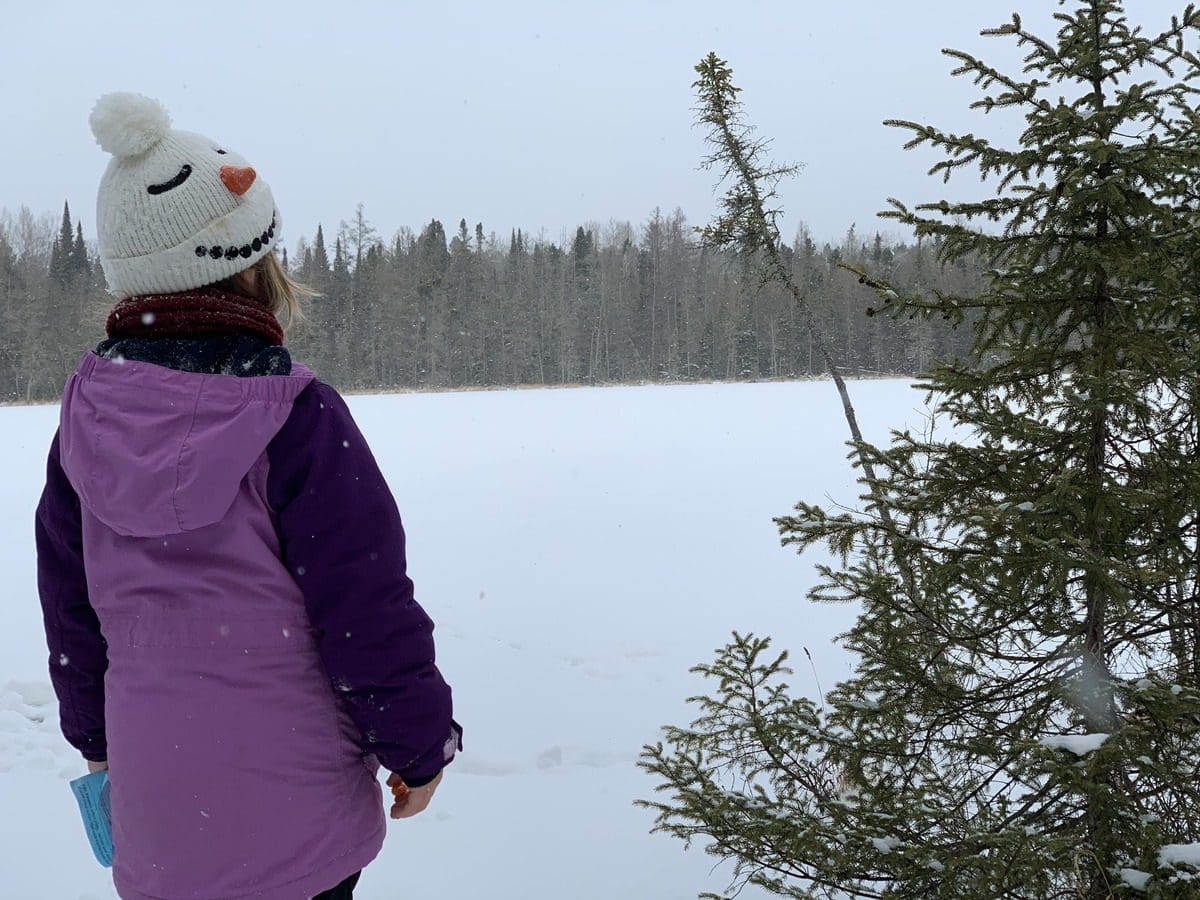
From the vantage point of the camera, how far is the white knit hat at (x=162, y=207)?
60.6 inches

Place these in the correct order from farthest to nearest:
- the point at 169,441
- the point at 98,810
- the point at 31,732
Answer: the point at 31,732, the point at 98,810, the point at 169,441

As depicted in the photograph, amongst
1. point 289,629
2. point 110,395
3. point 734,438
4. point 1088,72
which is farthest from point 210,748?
point 734,438

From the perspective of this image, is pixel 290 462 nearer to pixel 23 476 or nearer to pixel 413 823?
pixel 413 823

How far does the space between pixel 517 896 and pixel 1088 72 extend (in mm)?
3782

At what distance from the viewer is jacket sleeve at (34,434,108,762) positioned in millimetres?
Result: 1679

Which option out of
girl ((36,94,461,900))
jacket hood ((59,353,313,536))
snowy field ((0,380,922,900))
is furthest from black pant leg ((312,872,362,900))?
snowy field ((0,380,922,900))

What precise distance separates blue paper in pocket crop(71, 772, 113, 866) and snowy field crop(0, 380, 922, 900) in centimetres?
219

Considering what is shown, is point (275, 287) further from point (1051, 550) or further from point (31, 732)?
point (31, 732)

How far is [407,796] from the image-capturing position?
1.62 m

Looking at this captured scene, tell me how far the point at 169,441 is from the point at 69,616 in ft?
1.96

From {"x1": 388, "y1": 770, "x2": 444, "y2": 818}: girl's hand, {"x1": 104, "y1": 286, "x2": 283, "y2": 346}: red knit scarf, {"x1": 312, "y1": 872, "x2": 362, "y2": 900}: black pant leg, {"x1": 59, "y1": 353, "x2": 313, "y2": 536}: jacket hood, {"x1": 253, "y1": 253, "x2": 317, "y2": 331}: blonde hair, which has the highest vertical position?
{"x1": 253, "y1": 253, "x2": 317, "y2": 331}: blonde hair

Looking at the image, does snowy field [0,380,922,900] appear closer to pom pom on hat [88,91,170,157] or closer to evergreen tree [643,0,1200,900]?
evergreen tree [643,0,1200,900]

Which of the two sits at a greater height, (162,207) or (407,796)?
(162,207)

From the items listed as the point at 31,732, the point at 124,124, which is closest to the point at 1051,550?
the point at 124,124
